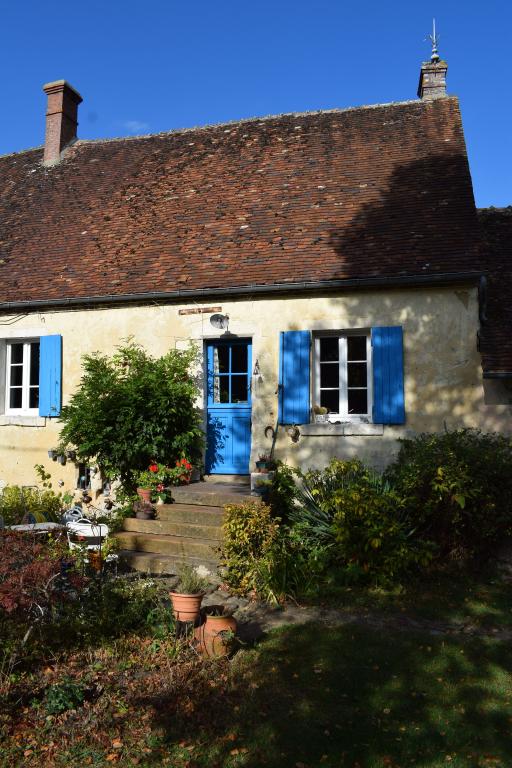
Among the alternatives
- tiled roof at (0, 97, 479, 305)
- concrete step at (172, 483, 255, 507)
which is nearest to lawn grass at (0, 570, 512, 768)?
concrete step at (172, 483, 255, 507)

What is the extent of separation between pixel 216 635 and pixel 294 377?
4.50 meters

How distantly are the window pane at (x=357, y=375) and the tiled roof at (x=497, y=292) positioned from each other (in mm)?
1664

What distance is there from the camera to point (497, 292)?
933 cm

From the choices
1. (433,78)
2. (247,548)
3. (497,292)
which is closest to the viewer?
(247,548)

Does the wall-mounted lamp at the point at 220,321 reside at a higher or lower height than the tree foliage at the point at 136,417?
higher

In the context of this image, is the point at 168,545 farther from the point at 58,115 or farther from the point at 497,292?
the point at 58,115

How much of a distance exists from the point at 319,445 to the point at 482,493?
2477mm

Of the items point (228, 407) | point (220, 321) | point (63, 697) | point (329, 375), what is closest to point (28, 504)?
point (228, 407)

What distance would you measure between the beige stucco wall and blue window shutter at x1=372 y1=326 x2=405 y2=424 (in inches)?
4.8

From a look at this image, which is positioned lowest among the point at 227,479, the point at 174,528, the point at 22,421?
the point at 174,528

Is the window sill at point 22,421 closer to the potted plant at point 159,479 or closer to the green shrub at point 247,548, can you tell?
the potted plant at point 159,479

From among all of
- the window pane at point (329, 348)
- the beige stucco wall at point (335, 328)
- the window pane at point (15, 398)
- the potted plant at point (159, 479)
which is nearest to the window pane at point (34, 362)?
the window pane at point (15, 398)

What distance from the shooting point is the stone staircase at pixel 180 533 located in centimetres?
721

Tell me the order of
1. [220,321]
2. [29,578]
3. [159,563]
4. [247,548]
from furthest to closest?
[220,321], [159,563], [247,548], [29,578]
